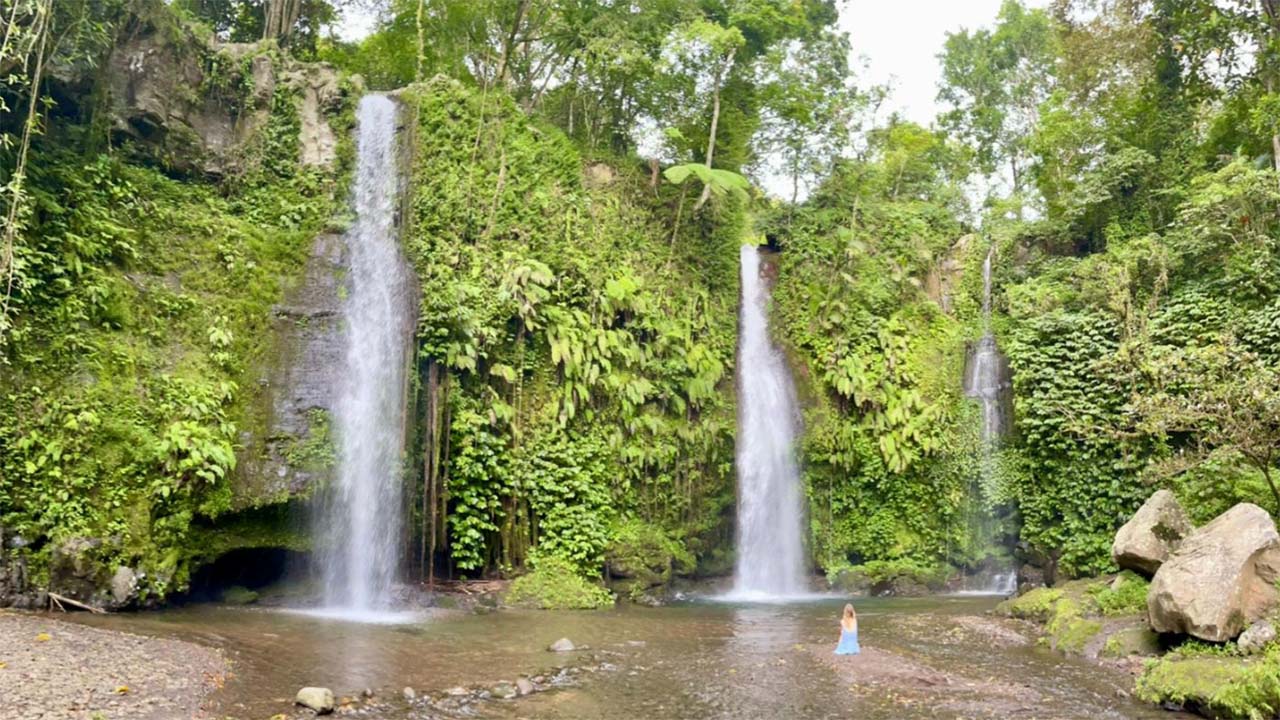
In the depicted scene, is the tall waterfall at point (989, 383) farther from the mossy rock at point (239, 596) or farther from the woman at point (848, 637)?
the mossy rock at point (239, 596)

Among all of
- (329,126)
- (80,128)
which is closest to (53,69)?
(80,128)

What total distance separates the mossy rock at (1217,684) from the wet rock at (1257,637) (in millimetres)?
155

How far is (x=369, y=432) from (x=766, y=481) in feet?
28.1

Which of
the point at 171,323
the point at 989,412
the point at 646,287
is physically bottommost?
the point at 989,412

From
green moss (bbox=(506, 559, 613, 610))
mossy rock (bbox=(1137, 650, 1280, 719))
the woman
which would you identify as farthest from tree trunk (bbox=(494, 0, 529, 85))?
mossy rock (bbox=(1137, 650, 1280, 719))

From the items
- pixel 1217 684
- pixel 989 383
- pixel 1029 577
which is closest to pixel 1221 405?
pixel 1217 684

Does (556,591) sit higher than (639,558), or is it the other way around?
(639,558)

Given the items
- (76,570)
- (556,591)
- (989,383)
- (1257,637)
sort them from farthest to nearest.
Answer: (989,383)
(556,591)
(76,570)
(1257,637)

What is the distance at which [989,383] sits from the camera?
19.1 m

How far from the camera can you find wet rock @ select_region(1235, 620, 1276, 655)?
8.76 metres

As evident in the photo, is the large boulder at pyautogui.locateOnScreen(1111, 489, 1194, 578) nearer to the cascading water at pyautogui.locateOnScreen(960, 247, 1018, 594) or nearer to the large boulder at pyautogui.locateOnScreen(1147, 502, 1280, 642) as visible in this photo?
the large boulder at pyautogui.locateOnScreen(1147, 502, 1280, 642)

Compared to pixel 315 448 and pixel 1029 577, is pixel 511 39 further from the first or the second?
pixel 1029 577

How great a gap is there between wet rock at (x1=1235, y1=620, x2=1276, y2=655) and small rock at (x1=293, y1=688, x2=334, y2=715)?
9.24 metres

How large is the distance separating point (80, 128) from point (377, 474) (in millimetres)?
7270
